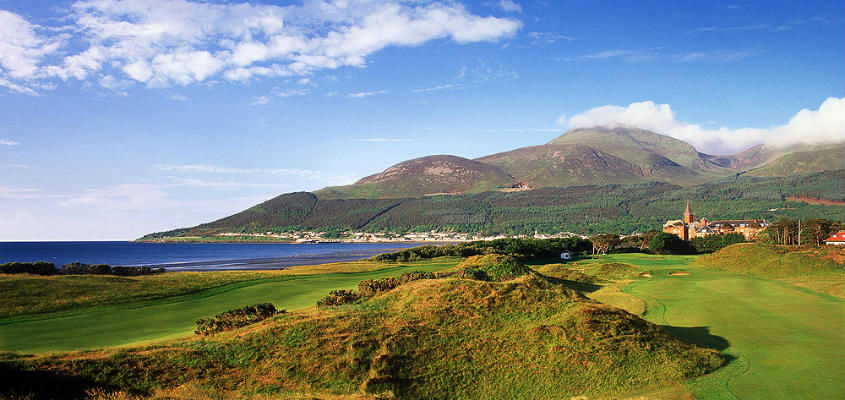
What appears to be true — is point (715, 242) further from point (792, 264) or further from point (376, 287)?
point (376, 287)

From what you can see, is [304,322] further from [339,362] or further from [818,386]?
[818,386]

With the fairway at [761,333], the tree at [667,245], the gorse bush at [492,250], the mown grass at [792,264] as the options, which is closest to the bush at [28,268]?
the fairway at [761,333]

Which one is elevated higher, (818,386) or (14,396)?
(14,396)

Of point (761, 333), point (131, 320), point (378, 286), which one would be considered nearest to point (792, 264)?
point (761, 333)

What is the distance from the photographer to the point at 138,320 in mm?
25953

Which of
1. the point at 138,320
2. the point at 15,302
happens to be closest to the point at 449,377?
the point at 138,320

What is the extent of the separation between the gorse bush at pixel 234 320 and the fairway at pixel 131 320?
2108mm

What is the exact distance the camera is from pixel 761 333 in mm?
21656

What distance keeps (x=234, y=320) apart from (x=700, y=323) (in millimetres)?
21836

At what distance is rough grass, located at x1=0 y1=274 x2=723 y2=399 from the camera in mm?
13922

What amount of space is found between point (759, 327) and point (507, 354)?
1492 centimetres

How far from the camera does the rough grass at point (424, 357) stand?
45.7 feet

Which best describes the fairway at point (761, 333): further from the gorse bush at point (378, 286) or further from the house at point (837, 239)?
the house at point (837, 239)

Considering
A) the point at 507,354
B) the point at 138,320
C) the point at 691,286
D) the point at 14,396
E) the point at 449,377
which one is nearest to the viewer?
the point at 14,396
